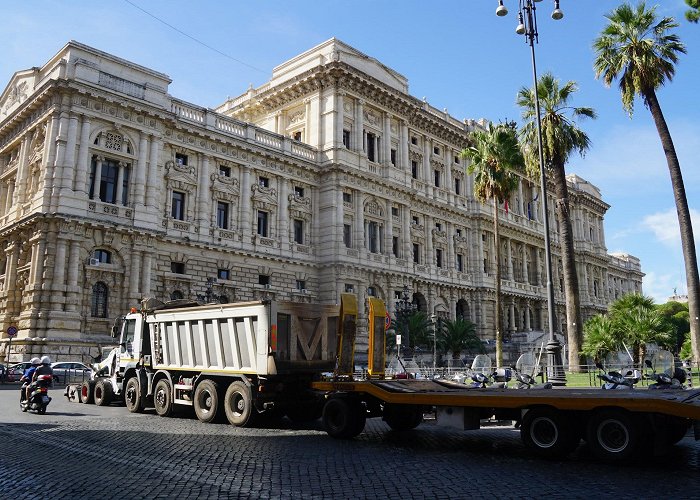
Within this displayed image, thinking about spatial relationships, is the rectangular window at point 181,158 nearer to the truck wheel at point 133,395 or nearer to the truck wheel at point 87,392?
the truck wheel at point 87,392

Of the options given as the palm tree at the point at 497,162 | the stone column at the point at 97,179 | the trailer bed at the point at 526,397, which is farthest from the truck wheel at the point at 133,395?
the palm tree at the point at 497,162

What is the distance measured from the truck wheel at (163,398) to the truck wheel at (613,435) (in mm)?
10447

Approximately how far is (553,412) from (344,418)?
4108 mm

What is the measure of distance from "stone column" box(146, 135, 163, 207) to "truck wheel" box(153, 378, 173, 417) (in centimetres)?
1755

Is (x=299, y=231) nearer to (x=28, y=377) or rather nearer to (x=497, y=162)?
(x=497, y=162)

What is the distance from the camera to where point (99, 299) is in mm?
28719

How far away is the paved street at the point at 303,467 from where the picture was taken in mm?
6816

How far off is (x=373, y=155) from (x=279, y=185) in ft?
28.6

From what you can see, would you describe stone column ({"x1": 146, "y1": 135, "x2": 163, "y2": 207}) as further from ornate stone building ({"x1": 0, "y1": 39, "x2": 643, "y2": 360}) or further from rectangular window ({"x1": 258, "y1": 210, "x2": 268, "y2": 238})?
rectangular window ({"x1": 258, "y1": 210, "x2": 268, "y2": 238})

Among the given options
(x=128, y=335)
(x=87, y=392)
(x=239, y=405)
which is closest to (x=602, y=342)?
(x=239, y=405)

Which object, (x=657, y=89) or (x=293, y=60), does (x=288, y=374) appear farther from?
(x=293, y=60)

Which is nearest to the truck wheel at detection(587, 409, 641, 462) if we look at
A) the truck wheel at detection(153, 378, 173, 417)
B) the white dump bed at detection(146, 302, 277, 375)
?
the white dump bed at detection(146, 302, 277, 375)

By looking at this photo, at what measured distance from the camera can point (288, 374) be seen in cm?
1302

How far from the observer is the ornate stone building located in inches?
1099
